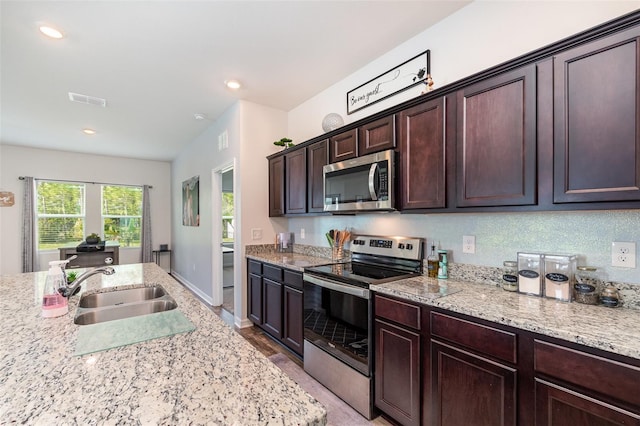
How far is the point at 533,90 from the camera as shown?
150cm

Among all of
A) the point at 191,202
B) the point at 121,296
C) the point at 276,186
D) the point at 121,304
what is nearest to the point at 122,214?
the point at 191,202

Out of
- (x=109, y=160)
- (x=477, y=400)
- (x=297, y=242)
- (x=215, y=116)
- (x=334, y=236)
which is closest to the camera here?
(x=477, y=400)

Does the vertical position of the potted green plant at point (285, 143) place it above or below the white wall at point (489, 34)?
below

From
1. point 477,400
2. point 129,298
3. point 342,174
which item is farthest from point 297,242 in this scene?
point 477,400

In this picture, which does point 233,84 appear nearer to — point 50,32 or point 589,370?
point 50,32

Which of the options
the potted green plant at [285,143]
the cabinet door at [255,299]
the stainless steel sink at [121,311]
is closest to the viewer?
the stainless steel sink at [121,311]

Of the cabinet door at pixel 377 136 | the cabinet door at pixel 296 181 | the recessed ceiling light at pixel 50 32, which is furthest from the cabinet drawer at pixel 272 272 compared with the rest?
the recessed ceiling light at pixel 50 32

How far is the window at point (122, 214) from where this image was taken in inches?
255

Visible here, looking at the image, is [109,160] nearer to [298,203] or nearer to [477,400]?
[298,203]

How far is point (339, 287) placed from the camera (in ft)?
6.98

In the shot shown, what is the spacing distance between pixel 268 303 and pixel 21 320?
2.06 m

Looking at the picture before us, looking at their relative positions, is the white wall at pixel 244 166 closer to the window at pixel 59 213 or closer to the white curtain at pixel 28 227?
the window at pixel 59 213

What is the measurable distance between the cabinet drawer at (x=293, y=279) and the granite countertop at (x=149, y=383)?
1.44m

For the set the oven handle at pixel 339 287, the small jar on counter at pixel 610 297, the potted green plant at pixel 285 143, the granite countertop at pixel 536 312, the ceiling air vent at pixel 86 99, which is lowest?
the oven handle at pixel 339 287
